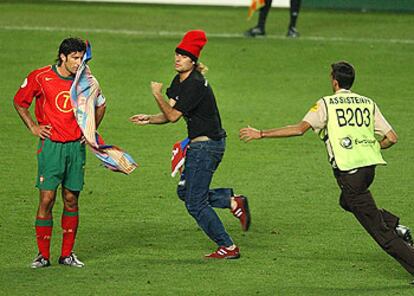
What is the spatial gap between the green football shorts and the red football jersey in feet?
0.23

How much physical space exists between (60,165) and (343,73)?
233cm

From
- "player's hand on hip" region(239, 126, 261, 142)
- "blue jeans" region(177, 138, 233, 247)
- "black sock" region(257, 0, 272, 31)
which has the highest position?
"player's hand on hip" region(239, 126, 261, 142)

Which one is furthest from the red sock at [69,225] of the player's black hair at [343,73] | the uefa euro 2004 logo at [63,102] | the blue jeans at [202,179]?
the player's black hair at [343,73]

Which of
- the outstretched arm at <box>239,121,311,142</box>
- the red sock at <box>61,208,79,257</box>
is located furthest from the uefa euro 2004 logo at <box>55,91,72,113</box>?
the outstretched arm at <box>239,121,311,142</box>

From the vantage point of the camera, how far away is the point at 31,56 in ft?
71.7

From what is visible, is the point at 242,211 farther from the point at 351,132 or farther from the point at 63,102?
the point at 63,102

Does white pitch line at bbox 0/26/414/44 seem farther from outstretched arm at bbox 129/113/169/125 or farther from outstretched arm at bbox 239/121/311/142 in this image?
outstretched arm at bbox 239/121/311/142

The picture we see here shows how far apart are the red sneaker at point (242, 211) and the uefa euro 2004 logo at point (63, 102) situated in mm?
1824

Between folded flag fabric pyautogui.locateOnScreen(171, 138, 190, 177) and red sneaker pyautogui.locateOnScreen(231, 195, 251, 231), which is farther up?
folded flag fabric pyautogui.locateOnScreen(171, 138, 190, 177)

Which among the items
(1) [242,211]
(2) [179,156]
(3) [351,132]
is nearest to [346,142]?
(3) [351,132]

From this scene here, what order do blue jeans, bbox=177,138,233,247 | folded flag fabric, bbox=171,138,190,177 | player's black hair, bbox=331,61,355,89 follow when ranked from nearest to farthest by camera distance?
player's black hair, bbox=331,61,355,89 < blue jeans, bbox=177,138,233,247 < folded flag fabric, bbox=171,138,190,177

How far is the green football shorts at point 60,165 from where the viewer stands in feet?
33.5

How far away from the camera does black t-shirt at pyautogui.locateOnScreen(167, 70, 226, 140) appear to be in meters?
10.4

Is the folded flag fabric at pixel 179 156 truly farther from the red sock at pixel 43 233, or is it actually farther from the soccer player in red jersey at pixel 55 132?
the red sock at pixel 43 233
